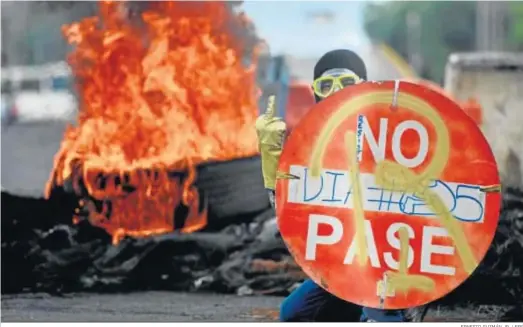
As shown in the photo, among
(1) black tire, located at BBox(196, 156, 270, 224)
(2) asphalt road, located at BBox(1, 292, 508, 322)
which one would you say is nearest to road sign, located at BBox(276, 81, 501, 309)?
(1) black tire, located at BBox(196, 156, 270, 224)

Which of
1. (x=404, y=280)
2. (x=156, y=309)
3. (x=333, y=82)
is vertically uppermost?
(x=333, y=82)

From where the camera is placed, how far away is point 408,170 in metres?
4.07

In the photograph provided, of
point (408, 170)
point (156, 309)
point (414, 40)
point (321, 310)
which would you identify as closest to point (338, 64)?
point (414, 40)

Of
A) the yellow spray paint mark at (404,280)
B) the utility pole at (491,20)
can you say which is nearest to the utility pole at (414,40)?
the utility pole at (491,20)

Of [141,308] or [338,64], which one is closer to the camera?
[338,64]

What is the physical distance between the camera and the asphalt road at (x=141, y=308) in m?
4.34

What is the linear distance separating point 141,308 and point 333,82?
1.37 metres

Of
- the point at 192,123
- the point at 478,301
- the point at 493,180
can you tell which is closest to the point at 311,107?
the point at 192,123

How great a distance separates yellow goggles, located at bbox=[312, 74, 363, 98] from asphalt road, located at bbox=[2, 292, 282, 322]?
99 cm

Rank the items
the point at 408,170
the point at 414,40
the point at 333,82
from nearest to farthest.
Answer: the point at 408,170 < the point at 333,82 < the point at 414,40

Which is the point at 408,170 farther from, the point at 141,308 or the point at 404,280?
the point at 141,308

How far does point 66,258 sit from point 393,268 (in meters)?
1.53

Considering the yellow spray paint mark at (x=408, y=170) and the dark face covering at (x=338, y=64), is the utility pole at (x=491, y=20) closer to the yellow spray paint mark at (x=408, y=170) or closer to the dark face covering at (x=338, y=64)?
the yellow spray paint mark at (x=408, y=170)

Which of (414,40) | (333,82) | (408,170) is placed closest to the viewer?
(408,170)
